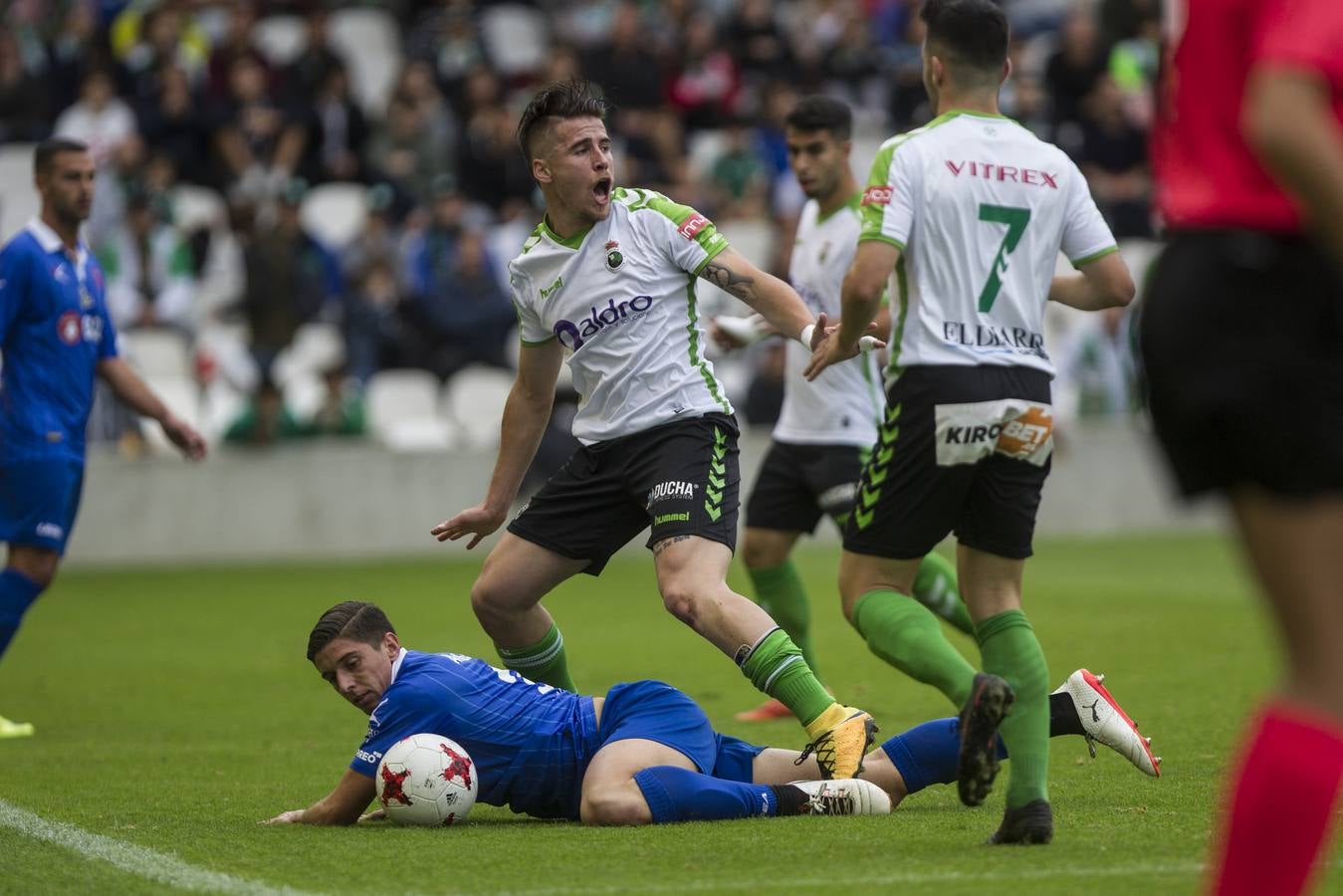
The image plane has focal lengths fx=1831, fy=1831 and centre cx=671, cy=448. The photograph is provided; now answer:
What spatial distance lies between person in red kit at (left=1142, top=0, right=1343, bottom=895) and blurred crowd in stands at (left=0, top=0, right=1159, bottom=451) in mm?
12345

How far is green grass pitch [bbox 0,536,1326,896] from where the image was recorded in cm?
471

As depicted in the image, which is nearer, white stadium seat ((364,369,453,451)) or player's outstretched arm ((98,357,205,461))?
player's outstretched arm ((98,357,205,461))

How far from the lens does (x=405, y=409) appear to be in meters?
16.9

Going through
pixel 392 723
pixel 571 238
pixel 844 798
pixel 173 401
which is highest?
pixel 571 238

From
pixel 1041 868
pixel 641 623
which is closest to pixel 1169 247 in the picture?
pixel 1041 868

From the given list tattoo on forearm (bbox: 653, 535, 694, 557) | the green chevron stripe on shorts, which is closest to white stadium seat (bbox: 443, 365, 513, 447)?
tattoo on forearm (bbox: 653, 535, 694, 557)

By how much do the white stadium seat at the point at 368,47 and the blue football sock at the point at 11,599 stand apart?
13.1 m

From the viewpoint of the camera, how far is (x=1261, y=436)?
3049mm

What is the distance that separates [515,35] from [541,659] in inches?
638

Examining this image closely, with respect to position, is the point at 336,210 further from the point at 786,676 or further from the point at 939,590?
the point at 786,676

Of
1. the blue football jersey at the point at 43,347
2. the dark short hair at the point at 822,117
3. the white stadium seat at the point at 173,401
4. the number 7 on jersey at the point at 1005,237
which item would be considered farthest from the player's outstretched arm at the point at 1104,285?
the white stadium seat at the point at 173,401

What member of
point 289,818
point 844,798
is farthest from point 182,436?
point 844,798

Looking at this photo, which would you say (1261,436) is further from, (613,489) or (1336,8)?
(613,489)

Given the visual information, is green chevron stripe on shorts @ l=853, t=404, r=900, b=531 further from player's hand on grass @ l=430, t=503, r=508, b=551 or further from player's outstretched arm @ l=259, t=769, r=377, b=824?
player's outstretched arm @ l=259, t=769, r=377, b=824
